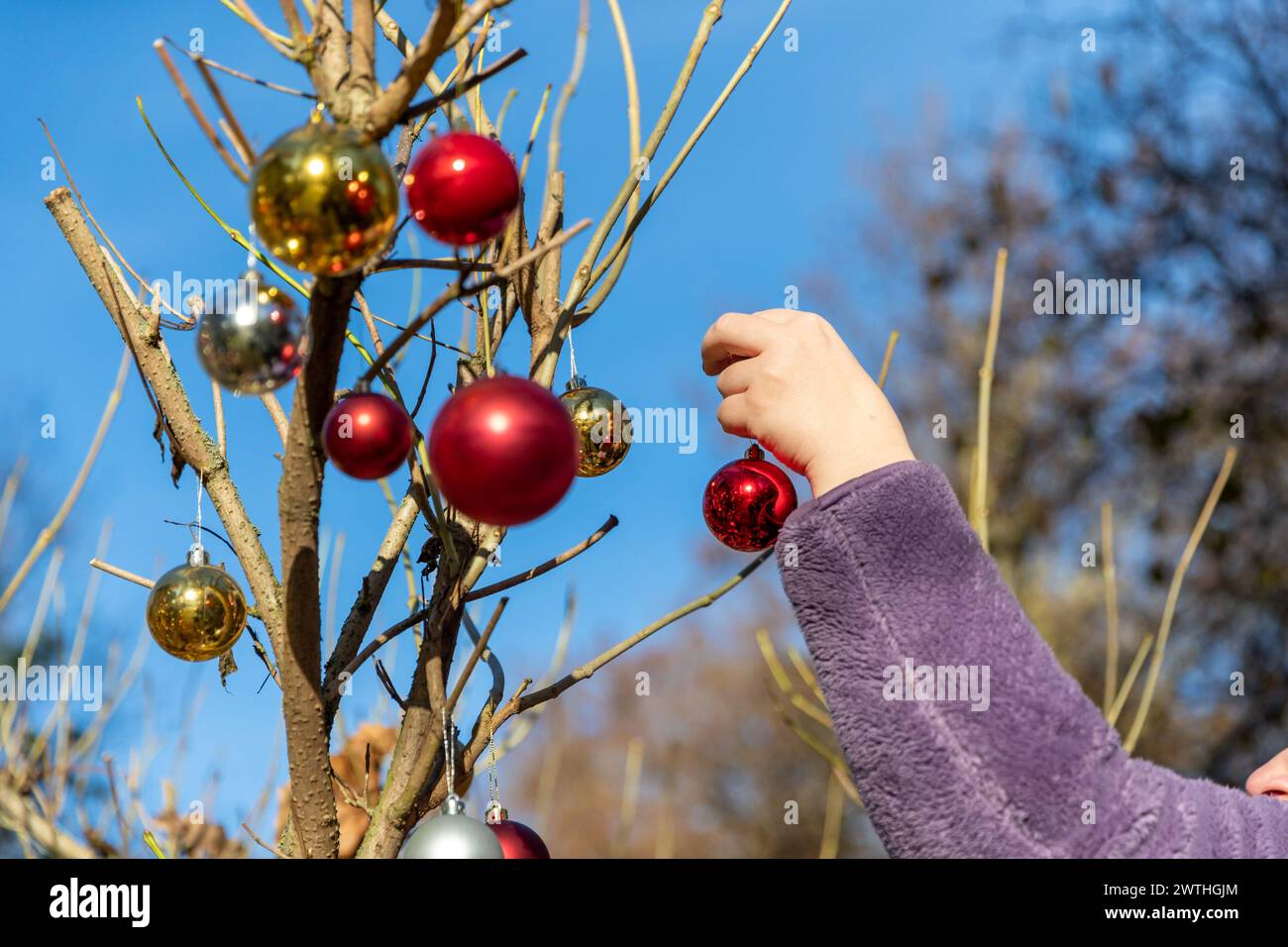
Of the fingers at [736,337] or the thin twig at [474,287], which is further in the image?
the fingers at [736,337]

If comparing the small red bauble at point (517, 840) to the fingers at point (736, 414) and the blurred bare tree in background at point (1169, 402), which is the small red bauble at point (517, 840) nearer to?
the fingers at point (736, 414)

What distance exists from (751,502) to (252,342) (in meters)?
0.33

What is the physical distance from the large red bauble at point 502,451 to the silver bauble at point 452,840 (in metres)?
0.16

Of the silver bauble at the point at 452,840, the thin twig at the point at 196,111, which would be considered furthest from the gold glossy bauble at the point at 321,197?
the silver bauble at the point at 452,840

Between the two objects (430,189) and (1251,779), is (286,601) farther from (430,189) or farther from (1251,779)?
(1251,779)

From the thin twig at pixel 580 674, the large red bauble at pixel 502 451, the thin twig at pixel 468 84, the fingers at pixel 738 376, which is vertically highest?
the thin twig at pixel 468 84

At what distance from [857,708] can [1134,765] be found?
15 cm

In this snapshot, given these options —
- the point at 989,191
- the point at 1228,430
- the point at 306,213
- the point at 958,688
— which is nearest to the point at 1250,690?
the point at 1228,430

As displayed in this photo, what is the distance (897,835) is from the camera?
58cm

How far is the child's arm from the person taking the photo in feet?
1.85

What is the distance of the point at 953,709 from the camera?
57 cm

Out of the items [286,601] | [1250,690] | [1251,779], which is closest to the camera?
[286,601]

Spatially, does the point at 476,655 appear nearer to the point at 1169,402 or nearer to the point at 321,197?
the point at 321,197

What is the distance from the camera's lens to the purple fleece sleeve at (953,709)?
0.56 meters
